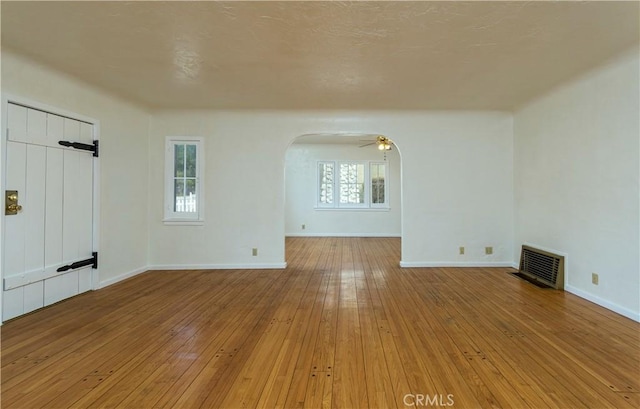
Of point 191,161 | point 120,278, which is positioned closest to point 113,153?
point 191,161

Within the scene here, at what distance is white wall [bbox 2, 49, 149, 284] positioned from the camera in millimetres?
2799

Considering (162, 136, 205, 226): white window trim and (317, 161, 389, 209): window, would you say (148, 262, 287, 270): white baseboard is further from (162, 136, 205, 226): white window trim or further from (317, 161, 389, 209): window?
(317, 161, 389, 209): window

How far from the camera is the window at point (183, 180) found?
4508mm

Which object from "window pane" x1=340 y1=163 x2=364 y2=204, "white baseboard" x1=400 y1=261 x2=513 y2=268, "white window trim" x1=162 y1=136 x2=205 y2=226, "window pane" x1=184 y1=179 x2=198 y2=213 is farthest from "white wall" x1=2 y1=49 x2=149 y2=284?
"window pane" x1=340 y1=163 x2=364 y2=204

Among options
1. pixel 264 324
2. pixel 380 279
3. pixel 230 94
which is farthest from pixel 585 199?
pixel 230 94

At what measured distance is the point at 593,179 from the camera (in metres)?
3.05

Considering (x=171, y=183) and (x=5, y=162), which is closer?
(x=5, y=162)

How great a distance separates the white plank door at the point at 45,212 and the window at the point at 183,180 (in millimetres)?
1153

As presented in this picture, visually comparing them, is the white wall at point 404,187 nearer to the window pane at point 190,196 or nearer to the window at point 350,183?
the window pane at point 190,196

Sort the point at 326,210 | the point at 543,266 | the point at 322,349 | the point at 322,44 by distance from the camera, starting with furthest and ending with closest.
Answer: the point at 326,210 → the point at 543,266 → the point at 322,44 → the point at 322,349

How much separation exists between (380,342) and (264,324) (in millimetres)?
1039

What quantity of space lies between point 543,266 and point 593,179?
4.21ft

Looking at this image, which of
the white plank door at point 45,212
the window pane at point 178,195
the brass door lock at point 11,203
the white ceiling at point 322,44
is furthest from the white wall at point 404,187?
the brass door lock at point 11,203

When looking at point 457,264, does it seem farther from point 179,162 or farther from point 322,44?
point 179,162
